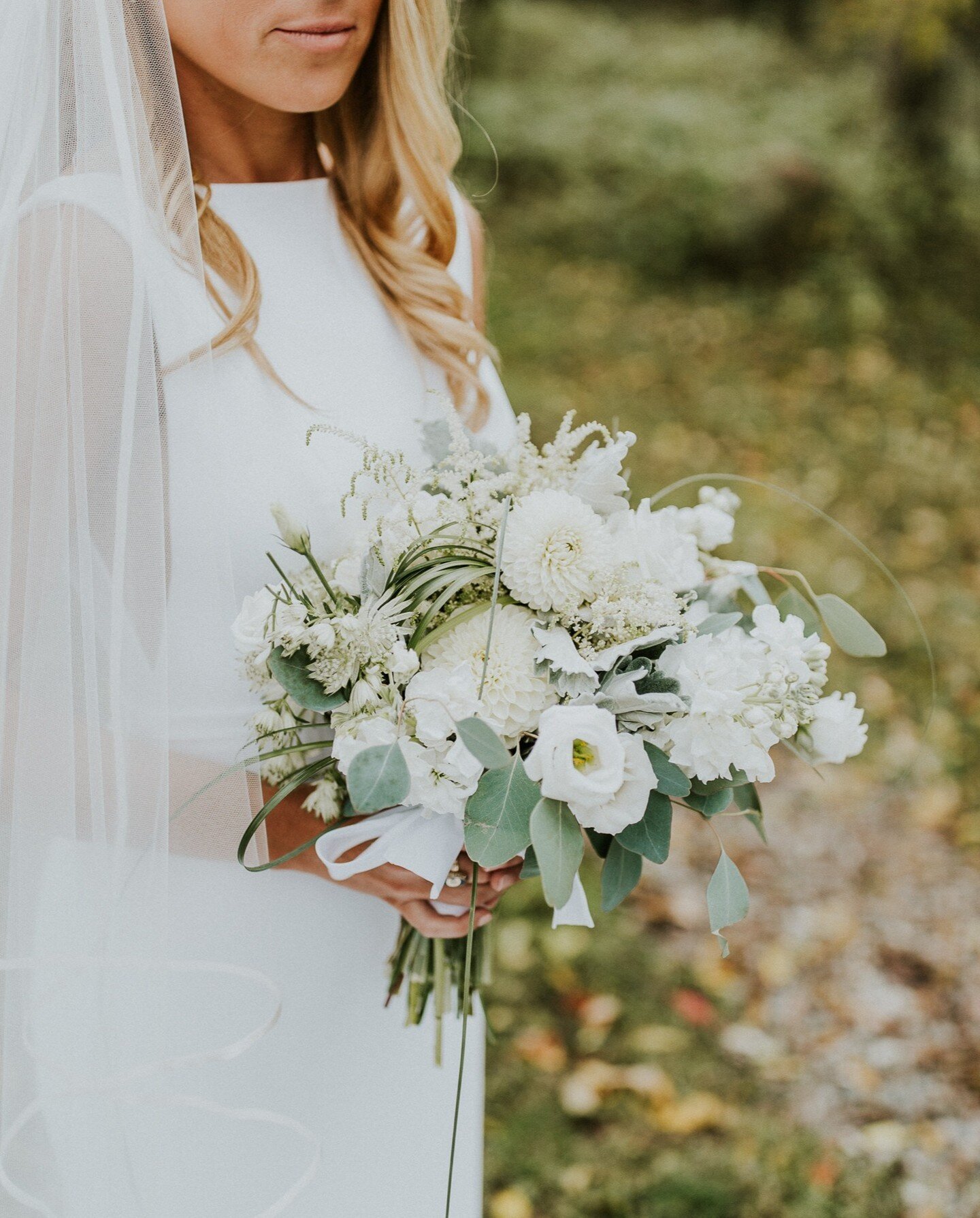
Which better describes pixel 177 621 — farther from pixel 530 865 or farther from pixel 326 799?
pixel 530 865

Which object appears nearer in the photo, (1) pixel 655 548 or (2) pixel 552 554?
(2) pixel 552 554

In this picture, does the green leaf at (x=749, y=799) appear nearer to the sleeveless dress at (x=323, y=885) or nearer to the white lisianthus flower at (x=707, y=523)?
the white lisianthus flower at (x=707, y=523)

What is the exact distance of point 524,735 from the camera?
1.40 meters

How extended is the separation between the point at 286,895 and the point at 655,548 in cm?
75

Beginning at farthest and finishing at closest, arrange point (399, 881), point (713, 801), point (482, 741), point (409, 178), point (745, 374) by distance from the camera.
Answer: point (745, 374) → point (409, 178) → point (399, 881) → point (713, 801) → point (482, 741)

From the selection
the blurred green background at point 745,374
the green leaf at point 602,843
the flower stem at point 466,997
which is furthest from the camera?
the blurred green background at point 745,374

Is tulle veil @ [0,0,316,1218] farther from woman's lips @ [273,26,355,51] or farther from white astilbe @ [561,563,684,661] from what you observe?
white astilbe @ [561,563,684,661]

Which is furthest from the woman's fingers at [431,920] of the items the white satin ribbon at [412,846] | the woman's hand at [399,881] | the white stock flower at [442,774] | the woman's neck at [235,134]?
the woman's neck at [235,134]

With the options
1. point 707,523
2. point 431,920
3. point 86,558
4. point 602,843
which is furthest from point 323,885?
point 707,523

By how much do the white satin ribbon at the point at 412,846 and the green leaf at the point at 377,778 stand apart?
189 mm

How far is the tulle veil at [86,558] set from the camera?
1.31 m

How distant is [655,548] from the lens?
4.81ft

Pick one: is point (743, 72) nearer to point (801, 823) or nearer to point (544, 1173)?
point (801, 823)

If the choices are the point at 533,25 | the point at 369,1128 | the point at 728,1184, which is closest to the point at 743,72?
the point at 533,25
